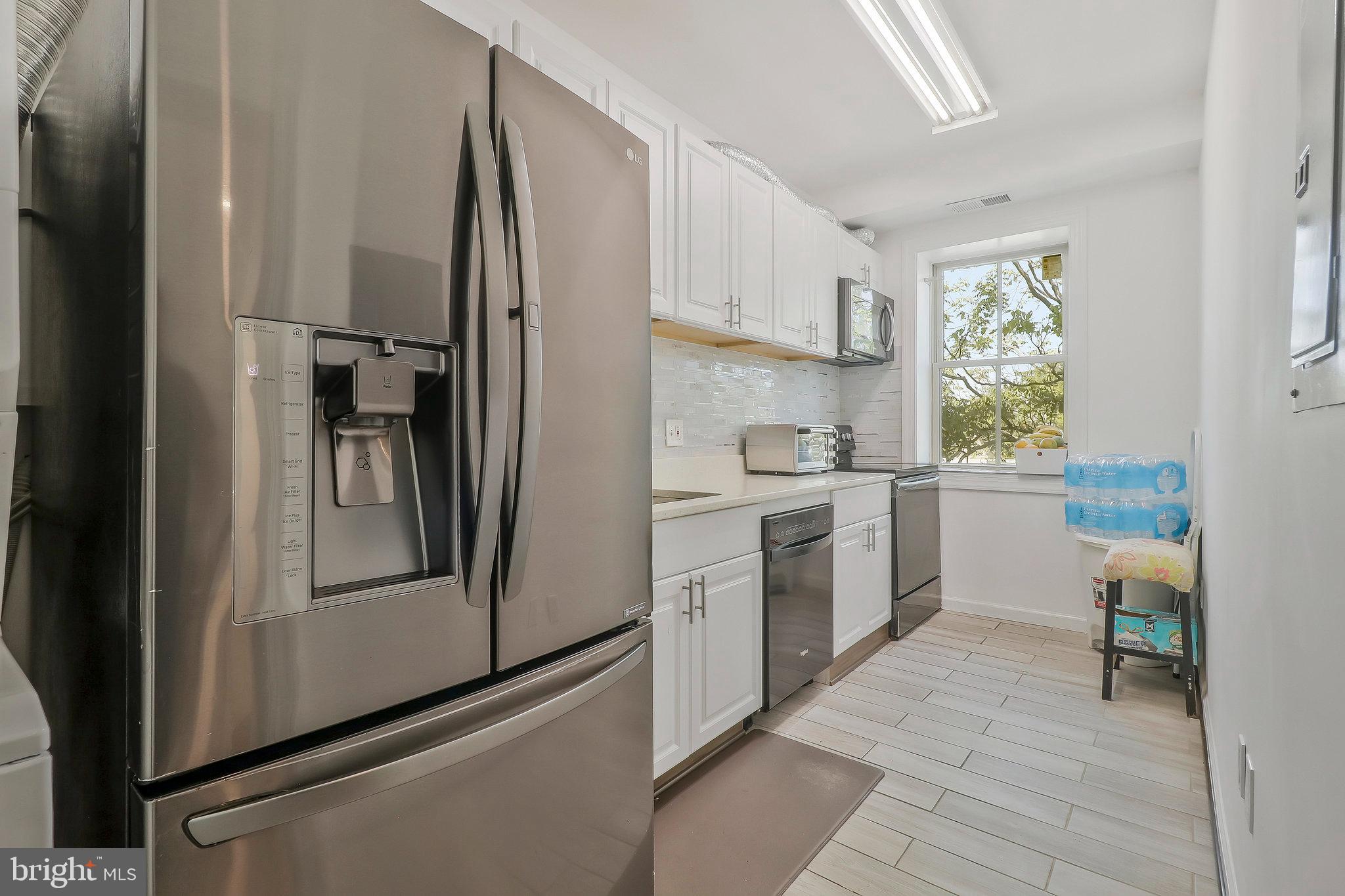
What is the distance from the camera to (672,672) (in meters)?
1.92

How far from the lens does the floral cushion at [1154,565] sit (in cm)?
255

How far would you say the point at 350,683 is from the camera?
866 millimetres

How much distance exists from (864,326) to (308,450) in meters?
3.51

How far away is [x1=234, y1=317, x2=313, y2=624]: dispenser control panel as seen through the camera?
0.77 metres

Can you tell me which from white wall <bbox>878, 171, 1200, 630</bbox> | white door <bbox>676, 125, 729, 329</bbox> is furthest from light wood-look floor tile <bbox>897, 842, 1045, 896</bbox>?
white wall <bbox>878, 171, 1200, 630</bbox>

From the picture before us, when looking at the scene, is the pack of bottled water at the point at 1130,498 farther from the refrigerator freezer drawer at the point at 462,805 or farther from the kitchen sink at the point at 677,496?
the refrigerator freezer drawer at the point at 462,805

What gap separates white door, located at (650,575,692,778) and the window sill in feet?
8.70

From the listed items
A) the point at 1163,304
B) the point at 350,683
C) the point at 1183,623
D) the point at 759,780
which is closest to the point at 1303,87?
the point at 350,683

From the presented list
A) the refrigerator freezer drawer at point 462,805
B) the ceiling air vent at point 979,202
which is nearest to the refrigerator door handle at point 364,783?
the refrigerator freezer drawer at point 462,805

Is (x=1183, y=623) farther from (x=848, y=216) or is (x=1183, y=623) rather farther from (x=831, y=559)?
(x=848, y=216)

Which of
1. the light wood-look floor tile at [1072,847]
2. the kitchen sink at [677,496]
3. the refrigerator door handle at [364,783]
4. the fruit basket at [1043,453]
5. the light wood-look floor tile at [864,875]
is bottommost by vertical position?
the light wood-look floor tile at [864,875]

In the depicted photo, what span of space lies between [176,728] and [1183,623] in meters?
3.22

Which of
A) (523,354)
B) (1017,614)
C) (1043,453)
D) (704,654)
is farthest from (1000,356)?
(523,354)

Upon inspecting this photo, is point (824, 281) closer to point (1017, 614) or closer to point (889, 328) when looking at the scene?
point (889, 328)
